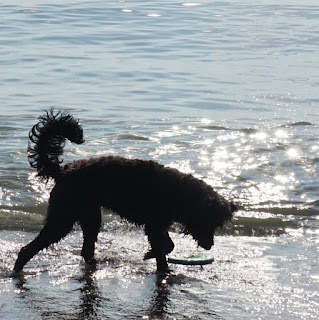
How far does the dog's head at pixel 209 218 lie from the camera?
24.6ft

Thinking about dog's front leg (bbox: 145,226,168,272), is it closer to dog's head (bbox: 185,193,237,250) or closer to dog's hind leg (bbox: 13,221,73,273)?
dog's head (bbox: 185,193,237,250)

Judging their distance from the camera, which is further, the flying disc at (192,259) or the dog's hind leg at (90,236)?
the dog's hind leg at (90,236)

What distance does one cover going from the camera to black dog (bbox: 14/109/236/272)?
7492mm

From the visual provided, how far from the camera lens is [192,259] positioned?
7.73 m

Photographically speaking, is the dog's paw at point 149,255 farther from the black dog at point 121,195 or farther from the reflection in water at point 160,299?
the reflection in water at point 160,299

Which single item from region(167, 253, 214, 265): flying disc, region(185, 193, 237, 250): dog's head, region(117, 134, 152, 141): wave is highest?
region(117, 134, 152, 141): wave

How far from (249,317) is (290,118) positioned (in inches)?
340

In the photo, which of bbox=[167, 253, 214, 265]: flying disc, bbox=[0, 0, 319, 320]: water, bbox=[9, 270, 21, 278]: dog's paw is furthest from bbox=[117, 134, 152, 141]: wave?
bbox=[9, 270, 21, 278]: dog's paw

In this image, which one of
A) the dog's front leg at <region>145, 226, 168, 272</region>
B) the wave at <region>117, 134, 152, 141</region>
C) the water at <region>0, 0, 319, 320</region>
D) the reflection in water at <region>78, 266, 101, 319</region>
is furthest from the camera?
the wave at <region>117, 134, 152, 141</region>

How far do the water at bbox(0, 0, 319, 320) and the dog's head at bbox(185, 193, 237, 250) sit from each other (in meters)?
0.29

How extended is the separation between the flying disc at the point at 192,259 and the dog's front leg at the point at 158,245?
0.20 m

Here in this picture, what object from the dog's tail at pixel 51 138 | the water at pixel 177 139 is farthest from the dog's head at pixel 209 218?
the dog's tail at pixel 51 138

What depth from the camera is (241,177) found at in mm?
11242

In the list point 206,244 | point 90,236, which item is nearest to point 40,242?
point 90,236
